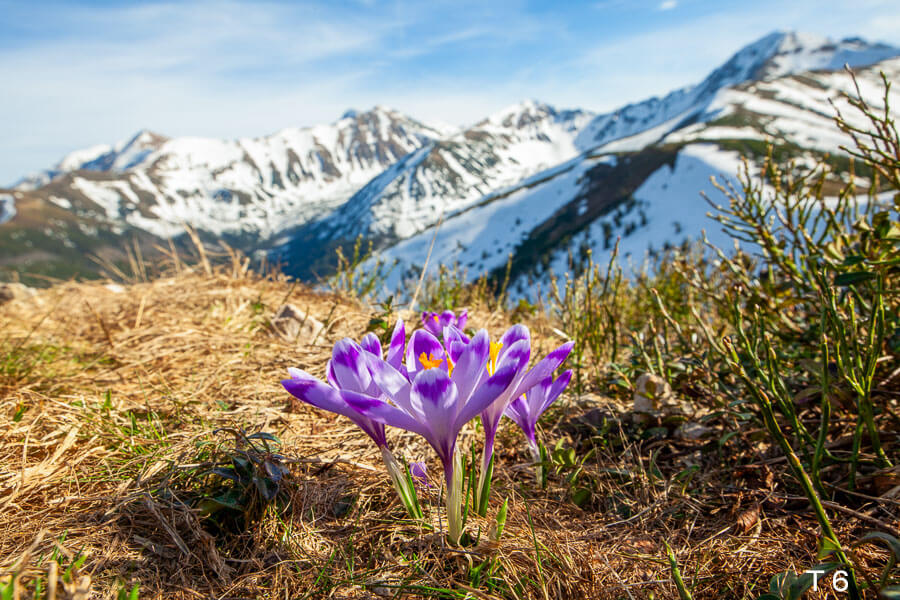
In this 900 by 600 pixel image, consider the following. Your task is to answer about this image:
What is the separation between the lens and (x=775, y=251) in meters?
2.34

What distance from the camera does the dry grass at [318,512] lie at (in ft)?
3.94

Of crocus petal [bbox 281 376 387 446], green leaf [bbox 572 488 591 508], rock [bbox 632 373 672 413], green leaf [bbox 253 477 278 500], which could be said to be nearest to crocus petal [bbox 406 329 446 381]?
crocus petal [bbox 281 376 387 446]

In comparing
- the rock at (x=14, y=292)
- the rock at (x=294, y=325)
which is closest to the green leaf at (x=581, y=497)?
the rock at (x=294, y=325)

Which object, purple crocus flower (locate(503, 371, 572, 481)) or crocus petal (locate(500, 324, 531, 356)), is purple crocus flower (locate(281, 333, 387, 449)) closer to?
crocus petal (locate(500, 324, 531, 356))

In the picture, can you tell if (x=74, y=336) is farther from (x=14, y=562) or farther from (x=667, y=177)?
(x=667, y=177)

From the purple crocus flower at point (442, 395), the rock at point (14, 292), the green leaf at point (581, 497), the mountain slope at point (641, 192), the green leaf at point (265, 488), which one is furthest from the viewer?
the mountain slope at point (641, 192)

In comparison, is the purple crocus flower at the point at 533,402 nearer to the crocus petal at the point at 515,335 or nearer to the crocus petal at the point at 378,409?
the crocus petal at the point at 515,335

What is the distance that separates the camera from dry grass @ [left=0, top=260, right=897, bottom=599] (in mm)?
1200

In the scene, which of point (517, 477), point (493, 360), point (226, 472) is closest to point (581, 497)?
point (517, 477)

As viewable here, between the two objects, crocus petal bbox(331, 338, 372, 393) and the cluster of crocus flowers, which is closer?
the cluster of crocus flowers

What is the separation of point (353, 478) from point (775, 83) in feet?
612

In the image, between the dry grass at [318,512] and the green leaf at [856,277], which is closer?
the dry grass at [318,512]

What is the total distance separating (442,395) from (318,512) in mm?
766

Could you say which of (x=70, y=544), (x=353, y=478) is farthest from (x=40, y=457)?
(x=353, y=478)
